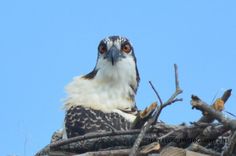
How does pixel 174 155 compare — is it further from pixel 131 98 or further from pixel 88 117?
pixel 131 98

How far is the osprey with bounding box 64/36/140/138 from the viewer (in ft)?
22.3

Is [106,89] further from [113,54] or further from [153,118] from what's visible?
[153,118]

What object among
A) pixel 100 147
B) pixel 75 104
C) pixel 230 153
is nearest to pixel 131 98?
pixel 75 104

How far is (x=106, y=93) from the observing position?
24.5 feet

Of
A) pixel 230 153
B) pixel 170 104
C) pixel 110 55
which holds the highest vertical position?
pixel 110 55

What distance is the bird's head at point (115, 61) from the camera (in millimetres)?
7629

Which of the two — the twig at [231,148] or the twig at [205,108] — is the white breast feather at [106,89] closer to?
the twig at [205,108]

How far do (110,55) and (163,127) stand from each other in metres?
2.39

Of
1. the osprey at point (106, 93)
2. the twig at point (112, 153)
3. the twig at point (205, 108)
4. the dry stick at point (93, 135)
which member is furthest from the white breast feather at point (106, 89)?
the twig at point (205, 108)

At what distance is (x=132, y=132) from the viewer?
5.36m

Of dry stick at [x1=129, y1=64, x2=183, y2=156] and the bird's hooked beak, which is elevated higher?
the bird's hooked beak

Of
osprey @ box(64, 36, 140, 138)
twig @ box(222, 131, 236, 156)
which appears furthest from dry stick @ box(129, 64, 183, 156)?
osprey @ box(64, 36, 140, 138)

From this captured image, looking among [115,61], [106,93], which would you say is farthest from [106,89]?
[115,61]

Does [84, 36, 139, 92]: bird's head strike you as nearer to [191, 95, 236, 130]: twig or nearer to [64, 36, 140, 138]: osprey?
[64, 36, 140, 138]: osprey
